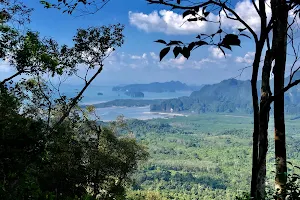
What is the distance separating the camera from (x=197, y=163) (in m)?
81.0

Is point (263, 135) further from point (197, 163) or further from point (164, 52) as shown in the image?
point (197, 163)

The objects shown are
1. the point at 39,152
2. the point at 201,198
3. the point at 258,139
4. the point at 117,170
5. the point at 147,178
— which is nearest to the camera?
the point at 258,139

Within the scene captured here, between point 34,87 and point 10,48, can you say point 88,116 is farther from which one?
point 10,48

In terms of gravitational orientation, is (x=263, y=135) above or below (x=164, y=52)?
below

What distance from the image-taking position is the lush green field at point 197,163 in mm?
52622

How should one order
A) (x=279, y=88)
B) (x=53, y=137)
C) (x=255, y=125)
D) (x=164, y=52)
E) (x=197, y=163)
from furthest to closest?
(x=197, y=163), (x=53, y=137), (x=279, y=88), (x=255, y=125), (x=164, y=52)

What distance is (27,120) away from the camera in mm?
5734

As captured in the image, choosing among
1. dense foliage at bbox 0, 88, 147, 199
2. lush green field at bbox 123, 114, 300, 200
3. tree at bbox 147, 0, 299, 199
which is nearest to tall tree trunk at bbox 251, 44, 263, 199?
tree at bbox 147, 0, 299, 199

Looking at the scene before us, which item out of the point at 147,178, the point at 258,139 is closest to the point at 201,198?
the point at 147,178

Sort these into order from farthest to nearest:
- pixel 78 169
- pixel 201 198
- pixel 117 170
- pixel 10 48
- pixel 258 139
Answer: pixel 201 198 → pixel 117 170 → pixel 78 169 → pixel 10 48 → pixel 258 139

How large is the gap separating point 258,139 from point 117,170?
333 inches

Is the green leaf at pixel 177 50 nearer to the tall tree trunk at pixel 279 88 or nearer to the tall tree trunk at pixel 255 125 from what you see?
the tall tree trunk at pixel 255 125

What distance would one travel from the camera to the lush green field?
52622 millimetres

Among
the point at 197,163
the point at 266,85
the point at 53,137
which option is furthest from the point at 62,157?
the point at 197,163
